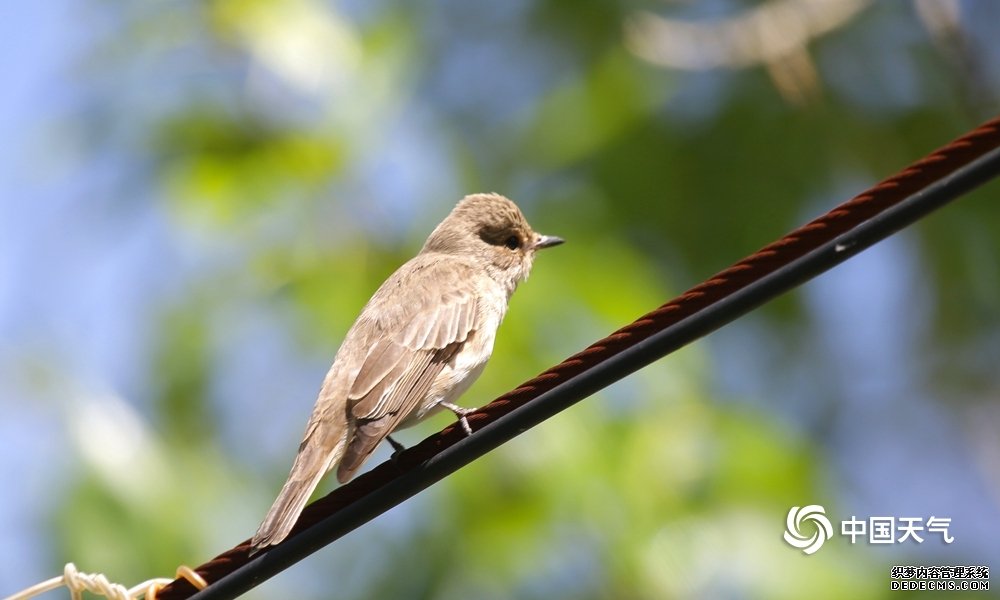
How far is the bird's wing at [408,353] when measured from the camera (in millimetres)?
5133

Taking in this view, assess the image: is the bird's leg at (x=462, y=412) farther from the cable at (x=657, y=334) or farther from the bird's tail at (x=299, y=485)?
the bird's tail at (x=299, y=485)

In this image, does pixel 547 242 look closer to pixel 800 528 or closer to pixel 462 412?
pixel 800 528

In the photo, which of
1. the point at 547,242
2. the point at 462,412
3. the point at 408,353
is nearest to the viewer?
the point at 462,412

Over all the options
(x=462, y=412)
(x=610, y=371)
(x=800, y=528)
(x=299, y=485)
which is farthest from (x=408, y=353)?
(x=800, y=528)

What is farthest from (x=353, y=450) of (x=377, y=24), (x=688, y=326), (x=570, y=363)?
(x=377, y=24)

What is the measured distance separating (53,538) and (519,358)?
248cm

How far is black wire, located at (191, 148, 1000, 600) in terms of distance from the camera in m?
3.38

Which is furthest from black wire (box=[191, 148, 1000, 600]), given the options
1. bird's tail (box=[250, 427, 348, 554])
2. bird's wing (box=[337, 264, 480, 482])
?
bird's wing (box=[337, 264, 480, 482])

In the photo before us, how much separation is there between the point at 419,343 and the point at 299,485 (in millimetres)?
1041

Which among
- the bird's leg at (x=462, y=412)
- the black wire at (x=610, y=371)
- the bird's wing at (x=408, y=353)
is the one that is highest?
the bird's wing at (x=408, y=353)

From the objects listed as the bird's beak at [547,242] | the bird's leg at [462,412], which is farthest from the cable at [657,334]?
the bird's beak at [547,242]

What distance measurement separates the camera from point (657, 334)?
3664 millimetres

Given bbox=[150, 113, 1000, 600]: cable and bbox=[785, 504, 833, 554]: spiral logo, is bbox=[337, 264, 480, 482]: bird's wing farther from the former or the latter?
bbox=[785, 504, 833, 554]: spiral logo

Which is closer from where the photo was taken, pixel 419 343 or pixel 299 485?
pixel 299 485
